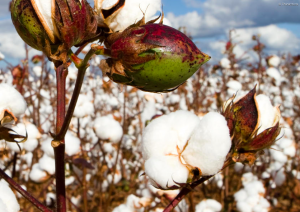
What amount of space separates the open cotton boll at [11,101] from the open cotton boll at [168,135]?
382 millimetres

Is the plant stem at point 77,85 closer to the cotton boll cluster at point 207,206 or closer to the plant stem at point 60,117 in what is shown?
the plant stem at point 60,117

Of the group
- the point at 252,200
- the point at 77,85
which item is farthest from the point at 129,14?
the point at 252,200

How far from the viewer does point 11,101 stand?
89 cm

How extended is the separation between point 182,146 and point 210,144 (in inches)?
3.1

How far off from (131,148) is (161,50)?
410 cm

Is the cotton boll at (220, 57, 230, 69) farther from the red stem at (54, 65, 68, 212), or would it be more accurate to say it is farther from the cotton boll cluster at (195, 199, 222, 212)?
the red stem at (54, 65, 68, 212)

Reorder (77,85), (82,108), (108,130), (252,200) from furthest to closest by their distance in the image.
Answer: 1. (82,108)
2. (252,200)
3. (108,130)
4. (77,85)

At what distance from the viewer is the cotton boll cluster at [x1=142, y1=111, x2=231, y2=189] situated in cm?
71

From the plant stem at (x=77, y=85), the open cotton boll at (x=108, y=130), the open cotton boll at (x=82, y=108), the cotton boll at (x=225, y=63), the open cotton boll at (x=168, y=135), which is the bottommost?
the open cotton boll at (x=168, y=135)

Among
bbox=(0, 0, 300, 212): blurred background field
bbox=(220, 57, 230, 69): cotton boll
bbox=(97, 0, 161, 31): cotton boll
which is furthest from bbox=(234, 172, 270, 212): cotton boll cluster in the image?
bbox=(220, 57, 230, 69): cotton boll

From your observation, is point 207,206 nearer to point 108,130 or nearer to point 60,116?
point 108,130

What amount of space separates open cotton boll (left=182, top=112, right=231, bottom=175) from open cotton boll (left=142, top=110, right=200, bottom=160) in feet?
0.10

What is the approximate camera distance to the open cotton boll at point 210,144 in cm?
70

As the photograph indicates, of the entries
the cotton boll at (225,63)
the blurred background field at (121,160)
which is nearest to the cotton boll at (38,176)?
the blurred background field at (121,160)
